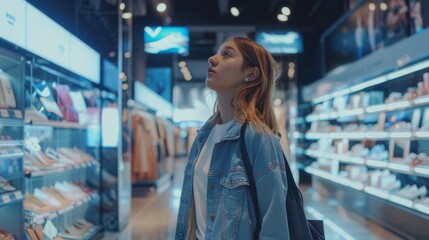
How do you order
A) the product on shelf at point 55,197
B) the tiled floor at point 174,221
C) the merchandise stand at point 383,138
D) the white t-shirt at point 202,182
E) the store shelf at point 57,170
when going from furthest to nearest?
1. the tiled floor at point 174,221
2. the merchandise stand at point 383,138
3. the product on shelf at point 55,197
4. the store shelf at point 57,170
5. the white t-shirt at point 202,182

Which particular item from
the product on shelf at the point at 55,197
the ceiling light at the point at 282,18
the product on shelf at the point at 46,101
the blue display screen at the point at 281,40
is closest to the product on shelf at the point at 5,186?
the product on shelf at the point at 55,197

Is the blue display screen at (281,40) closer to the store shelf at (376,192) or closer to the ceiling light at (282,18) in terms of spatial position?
the ceiling light at (282,18)

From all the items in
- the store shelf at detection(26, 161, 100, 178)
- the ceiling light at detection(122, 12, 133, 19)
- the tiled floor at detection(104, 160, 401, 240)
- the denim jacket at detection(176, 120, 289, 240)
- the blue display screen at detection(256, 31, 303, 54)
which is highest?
the blue display screen at detection(256, 31, 303, 54)

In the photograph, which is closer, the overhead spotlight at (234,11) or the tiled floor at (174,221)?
the tiled floor at (174,221)

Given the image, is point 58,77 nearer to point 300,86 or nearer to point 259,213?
point 259,213

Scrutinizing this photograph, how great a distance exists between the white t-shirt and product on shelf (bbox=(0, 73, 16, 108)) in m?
1.91

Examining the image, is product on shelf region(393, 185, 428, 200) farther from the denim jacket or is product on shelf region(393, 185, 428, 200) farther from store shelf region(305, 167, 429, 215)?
the denim jacket

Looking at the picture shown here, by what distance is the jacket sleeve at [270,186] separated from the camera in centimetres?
131

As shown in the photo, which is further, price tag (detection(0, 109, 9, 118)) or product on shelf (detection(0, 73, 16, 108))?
product on shelf (detection(0, 73, 16, 108))

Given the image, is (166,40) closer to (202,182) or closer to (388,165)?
(388,165)

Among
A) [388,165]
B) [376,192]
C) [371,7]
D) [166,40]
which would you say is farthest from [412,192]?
[166,40]

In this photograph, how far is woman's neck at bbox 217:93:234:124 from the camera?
1570 mm

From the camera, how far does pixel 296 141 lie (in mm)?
11367

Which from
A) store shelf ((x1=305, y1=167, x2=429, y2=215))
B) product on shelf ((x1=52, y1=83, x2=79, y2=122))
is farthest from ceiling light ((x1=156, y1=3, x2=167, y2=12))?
store shelf ((x1=305, y1=167, x2=429, y2=215))
